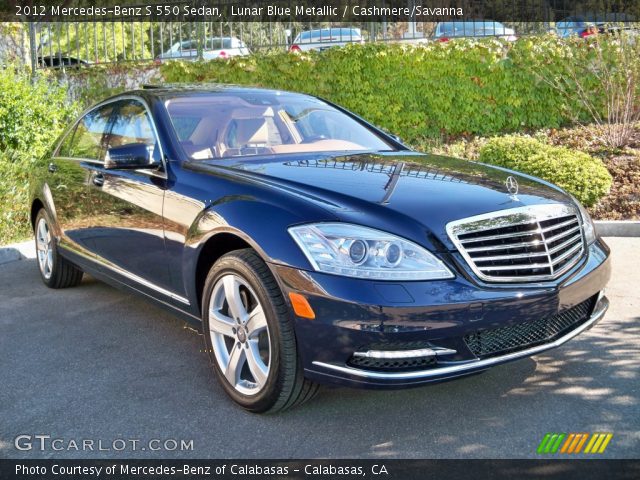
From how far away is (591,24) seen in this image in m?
11.5

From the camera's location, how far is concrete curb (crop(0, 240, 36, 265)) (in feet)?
24.3

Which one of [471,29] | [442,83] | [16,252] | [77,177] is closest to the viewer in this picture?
[77,177]

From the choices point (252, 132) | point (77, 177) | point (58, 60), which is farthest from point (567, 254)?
point (58, 60)

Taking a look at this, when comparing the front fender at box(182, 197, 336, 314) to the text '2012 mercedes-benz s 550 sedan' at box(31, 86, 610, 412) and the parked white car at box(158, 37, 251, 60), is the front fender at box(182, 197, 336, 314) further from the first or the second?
the parked white car at box(158, 37, 251, 60)

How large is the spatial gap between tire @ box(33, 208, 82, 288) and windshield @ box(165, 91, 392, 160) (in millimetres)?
1964

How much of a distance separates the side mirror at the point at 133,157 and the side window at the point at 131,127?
106 millimetres

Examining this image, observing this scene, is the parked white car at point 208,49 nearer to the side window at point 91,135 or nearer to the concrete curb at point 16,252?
the concrete curb at point 16,252

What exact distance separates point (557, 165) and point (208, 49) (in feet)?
22.1

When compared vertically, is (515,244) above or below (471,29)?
below

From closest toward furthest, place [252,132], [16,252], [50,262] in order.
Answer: [252,132]
[50,262]
[16,252]

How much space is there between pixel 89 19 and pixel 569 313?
12478 mm

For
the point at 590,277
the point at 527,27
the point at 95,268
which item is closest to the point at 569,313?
the point at 590,277

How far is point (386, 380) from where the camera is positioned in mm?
3148

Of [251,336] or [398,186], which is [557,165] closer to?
[398,186]
